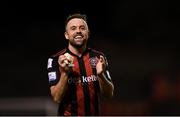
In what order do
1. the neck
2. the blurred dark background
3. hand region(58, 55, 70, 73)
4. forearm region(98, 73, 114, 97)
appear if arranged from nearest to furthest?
1. hand region(58, 55, 70, 73)
2. forearm region(98, 73, 114, 97)
3. the neck
4. the blurred dark background

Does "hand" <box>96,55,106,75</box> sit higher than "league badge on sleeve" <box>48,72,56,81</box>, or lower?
higher

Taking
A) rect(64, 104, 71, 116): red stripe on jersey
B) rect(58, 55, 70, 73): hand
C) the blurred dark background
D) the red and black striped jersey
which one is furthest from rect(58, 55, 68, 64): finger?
the blurred dark background

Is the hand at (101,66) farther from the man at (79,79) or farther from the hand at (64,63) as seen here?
the hand at (64,63)

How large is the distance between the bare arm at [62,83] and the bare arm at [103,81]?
0.57 feet

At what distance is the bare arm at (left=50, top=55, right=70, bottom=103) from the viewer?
2.86 m

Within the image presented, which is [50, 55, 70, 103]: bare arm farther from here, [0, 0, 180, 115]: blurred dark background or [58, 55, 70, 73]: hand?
[0, 0, 180, 115]: blurred dark background

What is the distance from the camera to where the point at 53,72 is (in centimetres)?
305

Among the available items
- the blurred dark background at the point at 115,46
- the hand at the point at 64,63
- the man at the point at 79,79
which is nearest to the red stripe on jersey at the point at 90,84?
the man at the point at 79,79

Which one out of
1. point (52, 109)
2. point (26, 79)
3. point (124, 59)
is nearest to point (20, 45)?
point (26, 79)

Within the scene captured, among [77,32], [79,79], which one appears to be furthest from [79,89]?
[77,32]

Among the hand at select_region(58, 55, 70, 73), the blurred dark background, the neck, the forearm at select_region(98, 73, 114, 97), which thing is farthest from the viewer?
the blurred dark background

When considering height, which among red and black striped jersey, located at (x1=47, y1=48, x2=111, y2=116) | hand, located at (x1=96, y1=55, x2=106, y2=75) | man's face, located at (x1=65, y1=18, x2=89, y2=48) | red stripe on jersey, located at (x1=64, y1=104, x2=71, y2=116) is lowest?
red stripe on jersey, located at (x1=64, y1=104, x2=71, y2=116)

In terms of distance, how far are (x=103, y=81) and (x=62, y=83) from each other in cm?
23

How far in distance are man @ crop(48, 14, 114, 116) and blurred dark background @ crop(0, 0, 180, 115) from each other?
3639mm
